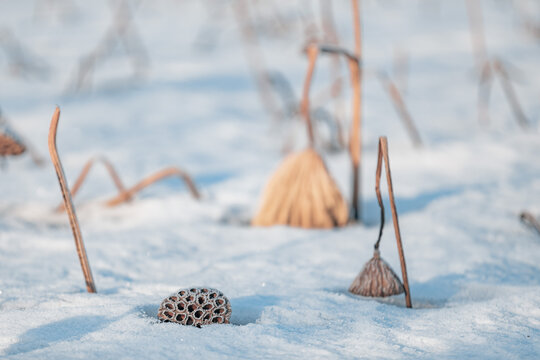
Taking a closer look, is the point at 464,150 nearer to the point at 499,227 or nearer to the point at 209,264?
the point at 499,227

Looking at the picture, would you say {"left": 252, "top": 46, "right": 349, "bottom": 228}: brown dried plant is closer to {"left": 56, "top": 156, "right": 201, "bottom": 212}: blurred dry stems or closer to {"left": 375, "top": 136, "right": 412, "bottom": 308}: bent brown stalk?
{"left": 56, "top": 156, "right": 201, "bottom": 212}: blurred dry stems

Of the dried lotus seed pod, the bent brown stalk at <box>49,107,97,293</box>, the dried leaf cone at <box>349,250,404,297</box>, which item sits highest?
the bent brown stalk at <box>49,107,97,293</box>

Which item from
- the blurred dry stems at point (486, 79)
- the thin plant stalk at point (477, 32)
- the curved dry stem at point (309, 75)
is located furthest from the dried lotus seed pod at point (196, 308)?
the thin plant stalk at point (477, 32)

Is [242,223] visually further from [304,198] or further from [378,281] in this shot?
[378,281]

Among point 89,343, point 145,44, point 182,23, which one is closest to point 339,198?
point 89,343

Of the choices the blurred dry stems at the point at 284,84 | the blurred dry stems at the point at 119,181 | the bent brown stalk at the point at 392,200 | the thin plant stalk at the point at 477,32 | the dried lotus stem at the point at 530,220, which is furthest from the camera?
the thin plant stalk at the point at 477,32

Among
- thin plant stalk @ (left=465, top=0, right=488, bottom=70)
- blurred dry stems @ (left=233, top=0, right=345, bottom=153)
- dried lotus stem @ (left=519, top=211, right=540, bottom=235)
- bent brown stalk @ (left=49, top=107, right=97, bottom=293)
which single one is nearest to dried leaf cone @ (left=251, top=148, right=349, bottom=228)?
blurred dry stems @ (left=233, top=0, right=345, bottom=153)

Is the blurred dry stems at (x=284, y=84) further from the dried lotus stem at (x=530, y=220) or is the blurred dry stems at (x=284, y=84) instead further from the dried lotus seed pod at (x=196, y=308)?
the dried lotus seed pod at (x=196, y=308)
